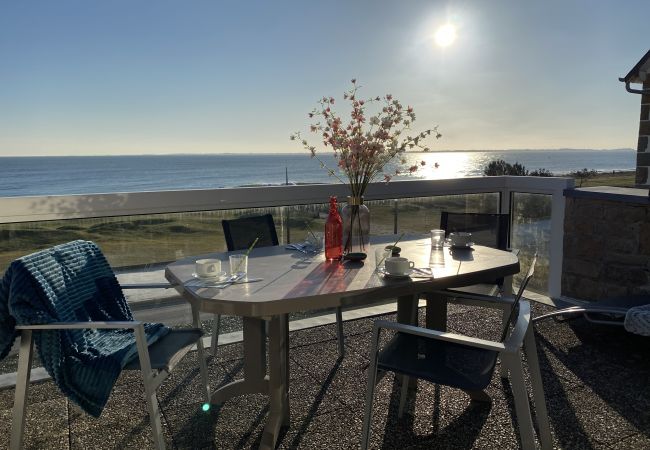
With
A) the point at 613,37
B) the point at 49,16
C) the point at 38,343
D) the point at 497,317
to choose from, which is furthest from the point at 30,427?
the point at 49,16

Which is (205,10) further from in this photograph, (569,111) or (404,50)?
(569,111)

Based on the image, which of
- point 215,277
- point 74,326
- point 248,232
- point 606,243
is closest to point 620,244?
point 606,243

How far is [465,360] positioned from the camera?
188cm

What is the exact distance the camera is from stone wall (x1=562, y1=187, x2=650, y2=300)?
3.76 metres

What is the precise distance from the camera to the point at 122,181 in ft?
161

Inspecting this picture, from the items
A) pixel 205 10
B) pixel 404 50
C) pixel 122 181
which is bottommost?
pixel 122 181

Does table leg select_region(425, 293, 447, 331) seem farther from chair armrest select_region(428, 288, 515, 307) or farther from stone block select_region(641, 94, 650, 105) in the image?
stone block select_region(641, 94, 650, 105)

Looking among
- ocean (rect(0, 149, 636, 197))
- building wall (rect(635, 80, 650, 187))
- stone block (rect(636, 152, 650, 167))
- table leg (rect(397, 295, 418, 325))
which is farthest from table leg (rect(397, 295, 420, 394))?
ocean (rect(0, 149, 636, 197))

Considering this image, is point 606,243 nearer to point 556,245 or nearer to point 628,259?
point 628,259

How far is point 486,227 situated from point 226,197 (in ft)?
5.82

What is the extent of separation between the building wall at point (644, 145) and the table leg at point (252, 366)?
5361 millimetres

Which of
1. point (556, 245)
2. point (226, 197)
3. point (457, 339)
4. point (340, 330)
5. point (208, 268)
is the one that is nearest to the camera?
point (457, 339)

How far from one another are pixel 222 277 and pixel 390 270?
2.23ft

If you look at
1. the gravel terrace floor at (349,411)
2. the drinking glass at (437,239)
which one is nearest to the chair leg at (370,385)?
the gravel terrace floor at (349,411)
